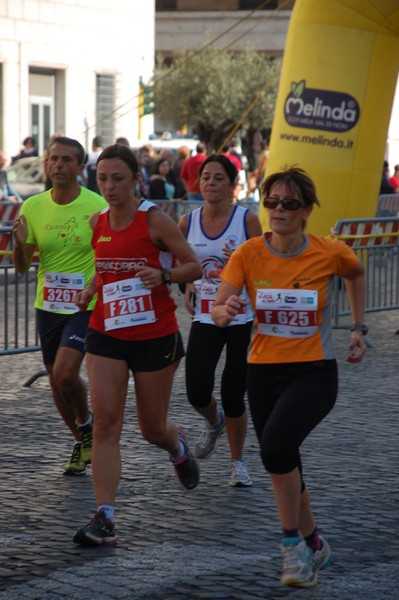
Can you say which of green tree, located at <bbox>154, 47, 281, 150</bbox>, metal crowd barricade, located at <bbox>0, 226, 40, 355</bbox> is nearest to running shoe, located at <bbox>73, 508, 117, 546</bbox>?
metal crowd barricade, located at <bbox>0, 226, 40, 355</bbox>

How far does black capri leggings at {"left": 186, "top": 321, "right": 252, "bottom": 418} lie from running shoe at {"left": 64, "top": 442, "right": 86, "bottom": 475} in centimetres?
70

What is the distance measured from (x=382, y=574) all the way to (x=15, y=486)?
91.5 inches

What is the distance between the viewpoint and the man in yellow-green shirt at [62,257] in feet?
23.8

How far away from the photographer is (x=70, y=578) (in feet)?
16.8

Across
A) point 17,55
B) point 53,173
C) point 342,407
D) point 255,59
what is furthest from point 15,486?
point 255,59

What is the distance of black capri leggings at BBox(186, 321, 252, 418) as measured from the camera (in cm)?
702

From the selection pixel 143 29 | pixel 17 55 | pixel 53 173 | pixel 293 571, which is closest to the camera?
pixel 293 571

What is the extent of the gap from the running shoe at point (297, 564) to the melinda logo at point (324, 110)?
11577 mm

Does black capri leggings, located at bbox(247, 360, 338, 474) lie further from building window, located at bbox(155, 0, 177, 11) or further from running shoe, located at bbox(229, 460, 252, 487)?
building window, located at bbox(155, 0, 177, 11)

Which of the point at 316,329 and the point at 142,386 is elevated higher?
the point at 316,329

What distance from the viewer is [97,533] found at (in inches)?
222

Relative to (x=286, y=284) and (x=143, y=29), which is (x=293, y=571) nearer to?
(x=286, y=284)

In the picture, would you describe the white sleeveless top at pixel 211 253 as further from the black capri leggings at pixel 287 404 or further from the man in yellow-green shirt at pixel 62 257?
the black capri leggings at pixel 287 404

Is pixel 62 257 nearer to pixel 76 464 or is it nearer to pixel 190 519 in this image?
pixel 76 464
